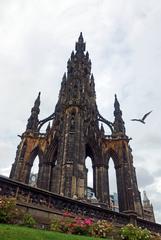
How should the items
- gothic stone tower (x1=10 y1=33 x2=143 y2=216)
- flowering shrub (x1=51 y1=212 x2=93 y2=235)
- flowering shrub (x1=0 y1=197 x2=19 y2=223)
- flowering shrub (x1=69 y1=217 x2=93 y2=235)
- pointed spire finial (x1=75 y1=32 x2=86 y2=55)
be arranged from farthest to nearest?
pointed spire finial (x1=75 y1=32 x2=86 y2=55)
gothic stone tower (x1=10 y1=33 x2=143 y2=216)
flowering shrub (x1=69 y1=217 x2=93 y2=235)
flowering shrub (x1=51 y1=212 x2=93 y2=235)
flowering shrub (x1=0 y1=197 x2=19 y2=223)

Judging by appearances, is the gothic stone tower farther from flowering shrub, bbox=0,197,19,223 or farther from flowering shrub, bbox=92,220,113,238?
flowering shrub, bbox=0,197,19,223

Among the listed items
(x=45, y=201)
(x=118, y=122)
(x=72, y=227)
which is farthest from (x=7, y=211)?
(x=118, y=122)

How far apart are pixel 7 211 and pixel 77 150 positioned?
14.3m

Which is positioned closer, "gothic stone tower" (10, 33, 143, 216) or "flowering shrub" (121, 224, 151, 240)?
"flowering shrub" (121, 224, 151, 240)

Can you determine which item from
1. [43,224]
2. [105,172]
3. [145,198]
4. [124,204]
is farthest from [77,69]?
[145,198]

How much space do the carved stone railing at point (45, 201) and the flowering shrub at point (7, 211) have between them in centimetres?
133

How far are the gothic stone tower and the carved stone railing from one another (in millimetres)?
6887

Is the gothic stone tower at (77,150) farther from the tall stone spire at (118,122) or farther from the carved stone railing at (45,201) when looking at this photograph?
the carved stone railing at (45,201)

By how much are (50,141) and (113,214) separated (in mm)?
16784

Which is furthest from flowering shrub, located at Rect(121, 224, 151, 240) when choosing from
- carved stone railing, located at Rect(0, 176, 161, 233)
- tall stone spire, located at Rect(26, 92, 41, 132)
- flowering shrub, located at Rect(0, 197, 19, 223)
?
tall stone spire, located at Rect(26, 92, 41, 132)

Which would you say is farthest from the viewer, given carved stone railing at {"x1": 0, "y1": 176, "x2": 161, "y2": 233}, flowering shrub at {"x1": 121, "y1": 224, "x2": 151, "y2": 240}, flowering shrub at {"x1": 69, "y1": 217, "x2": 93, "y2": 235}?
carved stone railing at {"x1": 0, "y1": 176, "x2": 161, "y2": 233}

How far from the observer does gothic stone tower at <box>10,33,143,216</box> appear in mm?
21938

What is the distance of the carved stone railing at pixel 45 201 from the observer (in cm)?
972

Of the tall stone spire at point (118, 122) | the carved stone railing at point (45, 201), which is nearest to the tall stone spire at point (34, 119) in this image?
the tall stone spire at point (118, 122)
